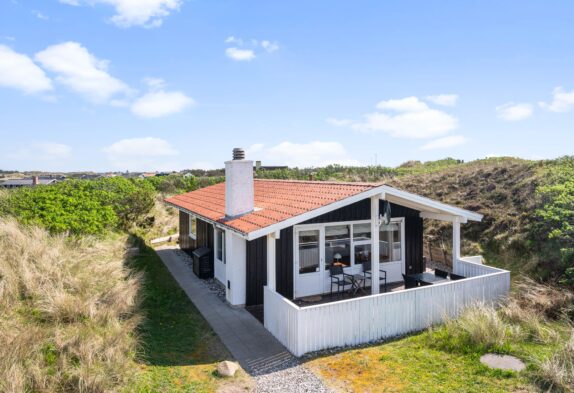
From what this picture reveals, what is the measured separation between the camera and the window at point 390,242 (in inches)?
488

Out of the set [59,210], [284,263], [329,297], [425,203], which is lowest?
[329,297]

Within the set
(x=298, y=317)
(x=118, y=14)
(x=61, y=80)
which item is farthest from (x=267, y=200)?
(x=61, y=80)

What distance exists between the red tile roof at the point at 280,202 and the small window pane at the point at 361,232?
4.96 feet

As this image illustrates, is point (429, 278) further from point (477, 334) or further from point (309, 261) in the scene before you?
point (309, 261)

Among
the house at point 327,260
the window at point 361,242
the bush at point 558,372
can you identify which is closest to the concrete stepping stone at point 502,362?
the bush at point 558,372

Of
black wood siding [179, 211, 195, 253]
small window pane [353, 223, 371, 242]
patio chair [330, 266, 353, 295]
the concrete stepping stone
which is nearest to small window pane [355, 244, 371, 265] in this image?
small window pane [353, 223, 371, 242]

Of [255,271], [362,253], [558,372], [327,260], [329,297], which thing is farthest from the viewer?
[362,253]

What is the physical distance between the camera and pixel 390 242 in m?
12.5

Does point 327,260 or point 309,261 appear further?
point 327,260

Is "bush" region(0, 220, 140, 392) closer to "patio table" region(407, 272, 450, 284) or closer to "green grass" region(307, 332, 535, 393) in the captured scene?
"green grass" region(307, 332, 535, 393)

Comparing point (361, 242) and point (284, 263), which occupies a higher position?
point (361, 242)

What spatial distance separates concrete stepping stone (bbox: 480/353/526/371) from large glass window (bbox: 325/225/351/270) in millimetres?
4858

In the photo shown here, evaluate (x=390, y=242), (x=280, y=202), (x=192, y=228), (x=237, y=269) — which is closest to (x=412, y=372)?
(x=237, y=269)

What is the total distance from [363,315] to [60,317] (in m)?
6.42
